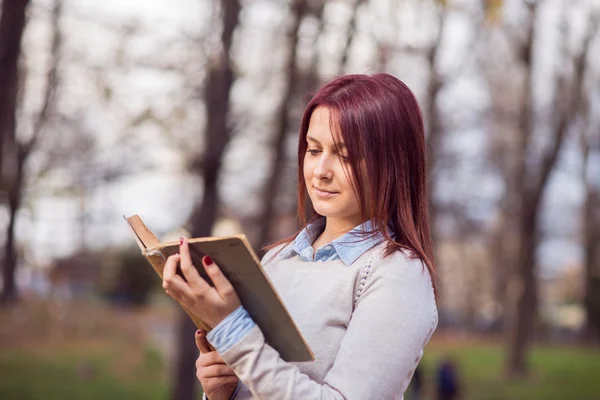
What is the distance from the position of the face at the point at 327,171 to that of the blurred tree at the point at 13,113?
4876 millimetres

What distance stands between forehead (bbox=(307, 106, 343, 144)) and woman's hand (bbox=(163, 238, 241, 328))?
1.62ft

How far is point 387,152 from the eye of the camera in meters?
2.09

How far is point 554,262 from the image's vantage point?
35.3 m

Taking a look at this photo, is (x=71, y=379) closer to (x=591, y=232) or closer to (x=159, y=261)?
(x=159, y=261)

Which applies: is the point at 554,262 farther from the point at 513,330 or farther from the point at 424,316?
the point at 424,316

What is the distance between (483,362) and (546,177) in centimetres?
659

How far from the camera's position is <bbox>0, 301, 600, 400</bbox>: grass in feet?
46.2

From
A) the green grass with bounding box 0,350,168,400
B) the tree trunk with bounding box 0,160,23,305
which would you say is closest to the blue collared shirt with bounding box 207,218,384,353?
the green grass with bounding box 0,350,168,400

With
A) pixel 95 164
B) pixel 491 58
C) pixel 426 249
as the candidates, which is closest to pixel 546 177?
pixel 491 58

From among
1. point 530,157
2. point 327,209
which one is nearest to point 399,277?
point 327,209

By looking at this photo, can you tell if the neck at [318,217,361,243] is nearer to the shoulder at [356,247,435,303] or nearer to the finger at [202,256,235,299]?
the shoulder at [356,247,435,303]

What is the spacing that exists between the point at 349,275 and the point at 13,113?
866 centimetres

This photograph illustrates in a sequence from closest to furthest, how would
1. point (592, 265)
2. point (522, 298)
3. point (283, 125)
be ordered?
point (283, 125) → point (522, 298) → point (592, 265)

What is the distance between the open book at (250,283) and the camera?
1.78m
